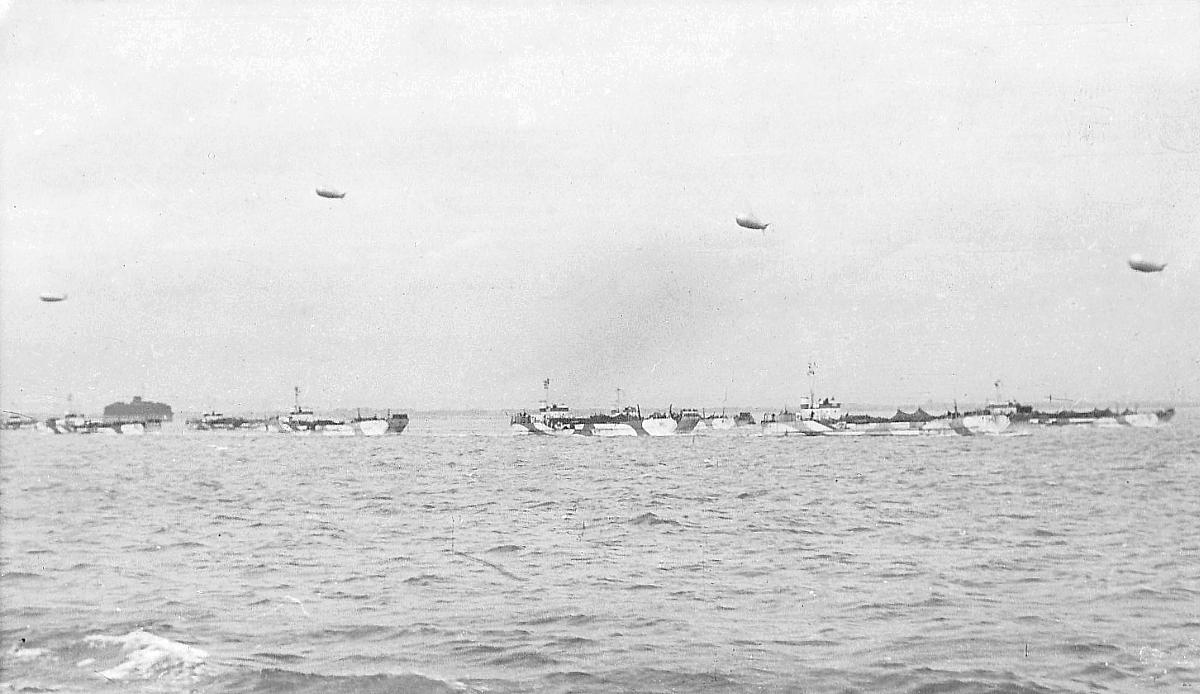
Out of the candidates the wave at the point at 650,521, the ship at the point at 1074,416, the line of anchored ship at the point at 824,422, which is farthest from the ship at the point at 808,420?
the wave at the point at 650,521

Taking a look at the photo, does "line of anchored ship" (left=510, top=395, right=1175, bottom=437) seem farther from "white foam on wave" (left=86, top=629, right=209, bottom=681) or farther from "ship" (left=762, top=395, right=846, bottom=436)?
"white foam on wave" (left=86, top=629, right=209, bottom=681)

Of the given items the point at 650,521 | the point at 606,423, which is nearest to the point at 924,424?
the point at 606,423

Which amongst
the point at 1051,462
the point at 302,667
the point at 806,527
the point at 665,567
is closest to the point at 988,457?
the point at 1051,462

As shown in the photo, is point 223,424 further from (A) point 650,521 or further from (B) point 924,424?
(A) point 650,521

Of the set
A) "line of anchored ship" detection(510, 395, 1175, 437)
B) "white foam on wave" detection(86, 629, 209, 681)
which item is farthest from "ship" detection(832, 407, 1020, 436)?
"white foam on wave" detection(86, 629, 209, 681)

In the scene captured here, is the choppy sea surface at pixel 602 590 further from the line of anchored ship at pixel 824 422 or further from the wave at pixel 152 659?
the line of anchored ship at pixel 824 422

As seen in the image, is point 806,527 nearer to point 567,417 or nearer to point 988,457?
point 988,457
